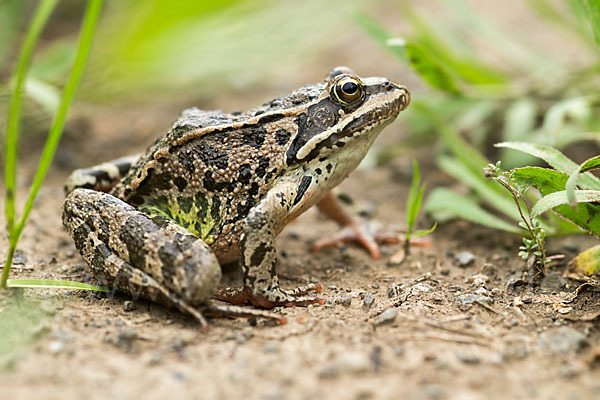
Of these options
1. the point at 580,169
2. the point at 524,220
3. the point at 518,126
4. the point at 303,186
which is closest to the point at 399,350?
the point at 524,220

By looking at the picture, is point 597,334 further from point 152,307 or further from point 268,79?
point 268,79

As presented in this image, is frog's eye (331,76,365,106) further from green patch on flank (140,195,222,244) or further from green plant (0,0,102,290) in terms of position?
green plant (0,0,102,290)

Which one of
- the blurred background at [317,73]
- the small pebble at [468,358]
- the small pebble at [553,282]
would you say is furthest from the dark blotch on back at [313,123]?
the small pebble at [553,282]

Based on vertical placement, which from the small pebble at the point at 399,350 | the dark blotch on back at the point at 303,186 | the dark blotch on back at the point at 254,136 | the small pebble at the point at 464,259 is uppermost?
Answer: the dark blotch on back at the point at 254,136

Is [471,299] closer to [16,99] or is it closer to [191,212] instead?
[191,212]

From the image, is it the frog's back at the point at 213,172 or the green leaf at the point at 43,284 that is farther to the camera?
the frog's back at the point at 213,172

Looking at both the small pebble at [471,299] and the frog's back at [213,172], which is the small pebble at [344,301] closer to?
the small pebble at [471,299]

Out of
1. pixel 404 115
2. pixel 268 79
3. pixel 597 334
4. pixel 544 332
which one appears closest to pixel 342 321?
pixel 544 332
